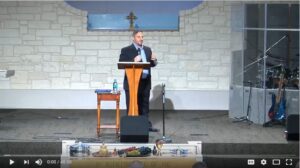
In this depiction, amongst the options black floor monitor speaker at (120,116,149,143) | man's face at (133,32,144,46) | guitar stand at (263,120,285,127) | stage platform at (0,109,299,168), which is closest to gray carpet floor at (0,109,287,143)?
stage platform at (0,109,299,168)

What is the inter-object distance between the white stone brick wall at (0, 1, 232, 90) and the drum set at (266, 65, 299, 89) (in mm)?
1446

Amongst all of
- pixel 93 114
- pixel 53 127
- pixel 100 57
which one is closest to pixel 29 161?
pixel 53 127

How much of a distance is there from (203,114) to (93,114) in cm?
195

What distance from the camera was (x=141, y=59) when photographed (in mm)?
8773

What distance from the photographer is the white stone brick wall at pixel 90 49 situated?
37.3ft

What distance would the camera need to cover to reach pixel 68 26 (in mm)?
11406

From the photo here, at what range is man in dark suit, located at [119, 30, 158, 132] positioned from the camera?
8.76m

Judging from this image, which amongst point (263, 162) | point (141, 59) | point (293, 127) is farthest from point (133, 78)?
point (293, 127)

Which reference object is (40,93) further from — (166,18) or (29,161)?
(29,161)

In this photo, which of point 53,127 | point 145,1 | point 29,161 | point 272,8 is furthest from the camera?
point 145,1

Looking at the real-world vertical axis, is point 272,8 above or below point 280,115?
above

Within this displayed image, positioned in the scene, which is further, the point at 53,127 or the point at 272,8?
the point at 272,8

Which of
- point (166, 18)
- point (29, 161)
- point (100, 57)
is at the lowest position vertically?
point (29, 161)

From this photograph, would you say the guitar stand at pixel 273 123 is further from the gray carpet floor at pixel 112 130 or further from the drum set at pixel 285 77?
the drum set at pixel 285 77
